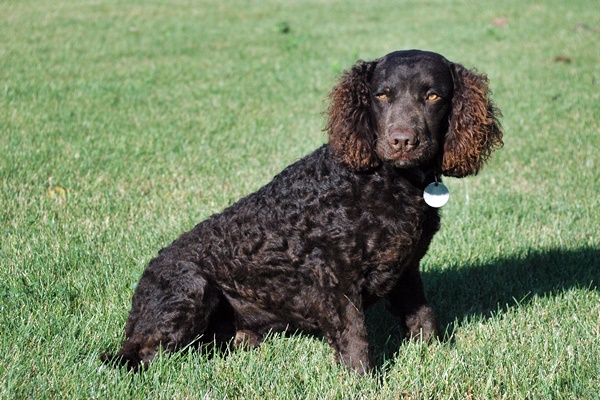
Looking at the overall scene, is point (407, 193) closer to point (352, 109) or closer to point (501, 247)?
point (352, 109)

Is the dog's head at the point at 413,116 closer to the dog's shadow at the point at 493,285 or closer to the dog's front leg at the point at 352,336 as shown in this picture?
the dog's front leg at the point at 352,336

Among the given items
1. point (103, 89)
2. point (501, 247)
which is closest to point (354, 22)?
point (103, 89)

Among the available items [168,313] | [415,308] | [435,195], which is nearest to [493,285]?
[415,308]

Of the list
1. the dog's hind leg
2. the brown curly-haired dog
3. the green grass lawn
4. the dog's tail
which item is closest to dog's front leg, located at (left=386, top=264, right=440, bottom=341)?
the brown curly-haired dog

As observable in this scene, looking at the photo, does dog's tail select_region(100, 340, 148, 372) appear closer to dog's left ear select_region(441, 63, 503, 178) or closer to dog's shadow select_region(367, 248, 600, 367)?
dog's shadow select_region(367, 248, 600, 367)

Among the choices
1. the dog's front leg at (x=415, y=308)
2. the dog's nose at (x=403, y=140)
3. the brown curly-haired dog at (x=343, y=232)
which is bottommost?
the dog's front leg at (x=415, y=308)

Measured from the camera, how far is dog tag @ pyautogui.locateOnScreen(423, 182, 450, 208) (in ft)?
11.8

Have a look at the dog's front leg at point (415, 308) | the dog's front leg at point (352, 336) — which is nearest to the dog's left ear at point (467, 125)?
the dog's front leg at point (415, 308)

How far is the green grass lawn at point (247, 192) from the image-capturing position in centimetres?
355

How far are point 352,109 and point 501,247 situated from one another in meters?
2.24

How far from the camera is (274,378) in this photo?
357 centimetres

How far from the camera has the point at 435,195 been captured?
3633 mm

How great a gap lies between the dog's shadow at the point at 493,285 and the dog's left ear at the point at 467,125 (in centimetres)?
105

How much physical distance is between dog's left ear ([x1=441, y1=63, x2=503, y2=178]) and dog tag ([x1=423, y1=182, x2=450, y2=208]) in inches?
6.8
